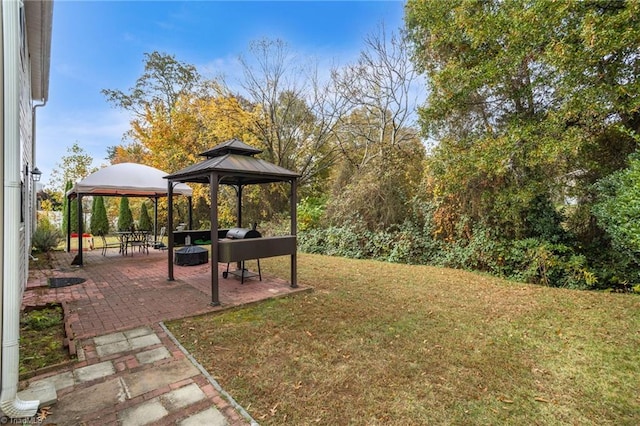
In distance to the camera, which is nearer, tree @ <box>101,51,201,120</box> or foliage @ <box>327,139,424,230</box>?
foliage @ <box>327,139,424,230</box>

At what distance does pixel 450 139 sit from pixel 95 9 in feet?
26.6

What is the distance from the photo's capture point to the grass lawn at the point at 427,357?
2.44m

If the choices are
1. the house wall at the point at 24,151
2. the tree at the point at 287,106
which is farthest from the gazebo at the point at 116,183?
the tree at the point at 287,106

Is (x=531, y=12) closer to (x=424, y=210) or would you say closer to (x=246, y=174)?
(x=424, y=210)

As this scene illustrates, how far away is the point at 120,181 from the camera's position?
8.79m

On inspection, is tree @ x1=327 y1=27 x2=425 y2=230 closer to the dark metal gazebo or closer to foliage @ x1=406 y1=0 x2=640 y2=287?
foliage @ x1=406 y1=0 x2=640 y2=287

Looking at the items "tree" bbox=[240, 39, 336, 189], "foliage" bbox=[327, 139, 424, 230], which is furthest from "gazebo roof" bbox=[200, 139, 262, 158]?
"tree" bbox=[240, 39, 336, 189]

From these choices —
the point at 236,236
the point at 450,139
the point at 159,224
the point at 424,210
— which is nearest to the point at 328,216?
the point at 424,210

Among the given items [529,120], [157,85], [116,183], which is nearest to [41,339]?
[116,183]

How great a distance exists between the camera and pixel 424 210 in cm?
923

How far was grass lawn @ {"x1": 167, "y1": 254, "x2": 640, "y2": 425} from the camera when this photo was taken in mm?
2443

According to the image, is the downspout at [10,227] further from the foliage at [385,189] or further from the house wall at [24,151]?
the foliage at [385,189]

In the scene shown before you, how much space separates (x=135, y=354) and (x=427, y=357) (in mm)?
3106

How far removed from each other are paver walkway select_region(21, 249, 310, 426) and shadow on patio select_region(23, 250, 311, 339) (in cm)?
1
